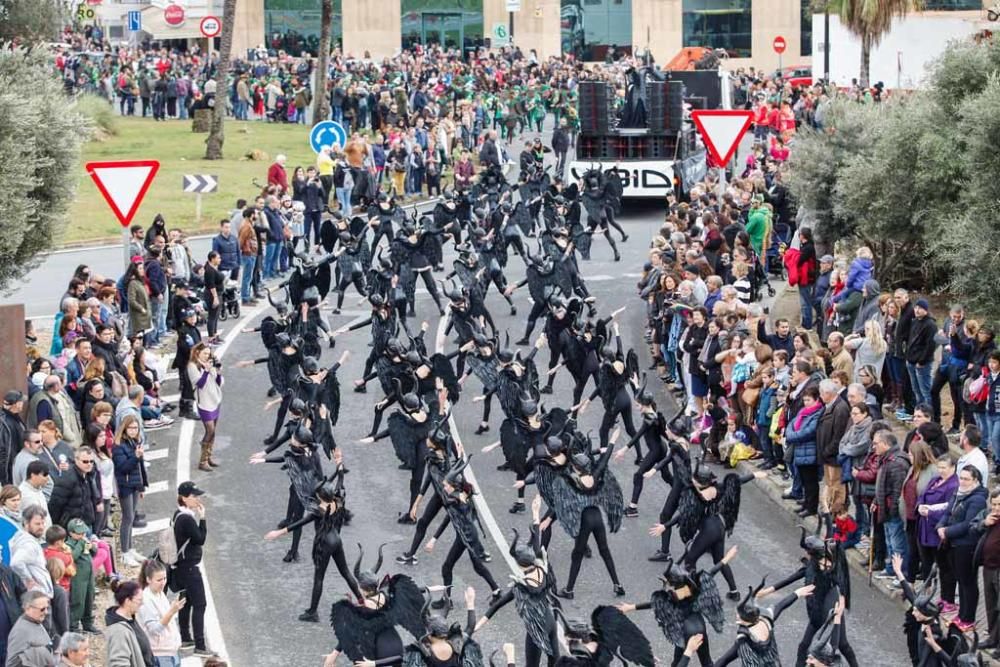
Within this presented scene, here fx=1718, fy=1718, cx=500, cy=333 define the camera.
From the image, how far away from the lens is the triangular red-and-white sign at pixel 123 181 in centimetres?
1733

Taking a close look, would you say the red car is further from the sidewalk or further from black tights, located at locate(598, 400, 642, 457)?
black tights, located at locate(598, 400, 642, 457)

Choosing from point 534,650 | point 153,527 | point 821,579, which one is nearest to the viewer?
point 534,650

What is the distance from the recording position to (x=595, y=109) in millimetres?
35406

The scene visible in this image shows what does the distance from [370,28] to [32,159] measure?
52052mm

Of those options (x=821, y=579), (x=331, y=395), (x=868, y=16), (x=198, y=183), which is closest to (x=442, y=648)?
(x=821, y=579)

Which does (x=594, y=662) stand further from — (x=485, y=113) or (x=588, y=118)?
(x=485, y=113)

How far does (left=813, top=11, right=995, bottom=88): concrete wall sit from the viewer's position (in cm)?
4647

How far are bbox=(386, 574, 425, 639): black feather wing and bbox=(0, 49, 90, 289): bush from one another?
22.6ft

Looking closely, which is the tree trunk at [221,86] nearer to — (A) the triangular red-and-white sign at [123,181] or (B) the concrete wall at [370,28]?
(A) the triangular red-and-white sign at [123,181]

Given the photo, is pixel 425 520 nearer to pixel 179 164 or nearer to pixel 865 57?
pixel 179 164

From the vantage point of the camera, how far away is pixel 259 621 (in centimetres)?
1466

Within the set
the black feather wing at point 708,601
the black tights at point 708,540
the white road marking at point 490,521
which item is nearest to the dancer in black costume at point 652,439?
the white road marking at point 490,521

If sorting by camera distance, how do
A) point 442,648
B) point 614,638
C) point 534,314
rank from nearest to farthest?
1. point 442,648
2. point 614,638
3. point 534,314

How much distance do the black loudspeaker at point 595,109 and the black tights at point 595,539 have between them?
2088cm
